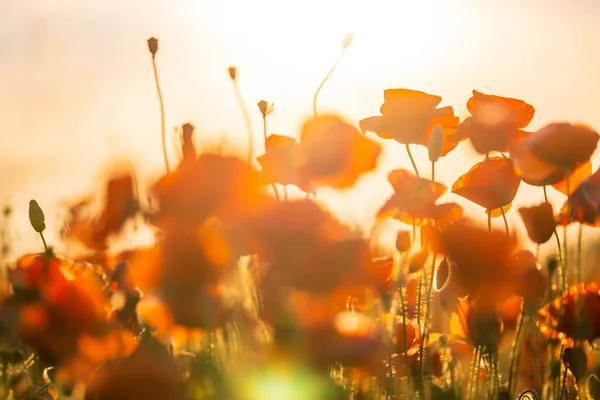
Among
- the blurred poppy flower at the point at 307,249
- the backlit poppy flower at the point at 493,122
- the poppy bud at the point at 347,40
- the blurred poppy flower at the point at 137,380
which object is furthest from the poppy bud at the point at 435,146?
the blurred poppy flower at the point at 137,380

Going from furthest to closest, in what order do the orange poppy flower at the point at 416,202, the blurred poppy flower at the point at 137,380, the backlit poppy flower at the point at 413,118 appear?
Answer: the backlit poppy flower at the point at 413,118 < the orange poppy flower at the point at 416,202 < the blurred poppy flower at the point at 137,380

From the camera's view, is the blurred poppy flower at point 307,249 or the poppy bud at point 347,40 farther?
the poppy bud at point 347,40

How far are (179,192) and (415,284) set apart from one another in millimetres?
902

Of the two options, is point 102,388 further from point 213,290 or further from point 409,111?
point 409,111

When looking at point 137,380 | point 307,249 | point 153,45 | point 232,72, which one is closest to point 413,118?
point 232,72

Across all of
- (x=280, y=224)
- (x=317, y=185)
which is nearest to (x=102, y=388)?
(x=280, y=224)

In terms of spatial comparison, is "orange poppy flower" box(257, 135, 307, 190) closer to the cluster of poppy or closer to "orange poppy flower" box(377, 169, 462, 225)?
the cluster of poppy

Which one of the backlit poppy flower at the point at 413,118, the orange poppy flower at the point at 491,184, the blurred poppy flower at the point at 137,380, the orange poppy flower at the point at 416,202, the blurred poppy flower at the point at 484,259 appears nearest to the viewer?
the blurred poppy flower at the point at 137,380

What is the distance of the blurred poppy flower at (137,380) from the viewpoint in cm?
114

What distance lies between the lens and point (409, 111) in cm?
178

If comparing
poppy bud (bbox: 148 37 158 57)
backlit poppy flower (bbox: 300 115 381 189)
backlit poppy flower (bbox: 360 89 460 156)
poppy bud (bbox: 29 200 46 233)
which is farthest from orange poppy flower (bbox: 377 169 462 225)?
poppy bud (bbox: 29 200 46 233)

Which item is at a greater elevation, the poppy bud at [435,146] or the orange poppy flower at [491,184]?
the poppy bud at [435,146]

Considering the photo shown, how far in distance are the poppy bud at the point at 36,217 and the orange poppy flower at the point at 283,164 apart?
0.48 m

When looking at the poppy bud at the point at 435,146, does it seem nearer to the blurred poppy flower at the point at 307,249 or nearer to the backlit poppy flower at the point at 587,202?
the backlit poppy flower at the point at 587,202
